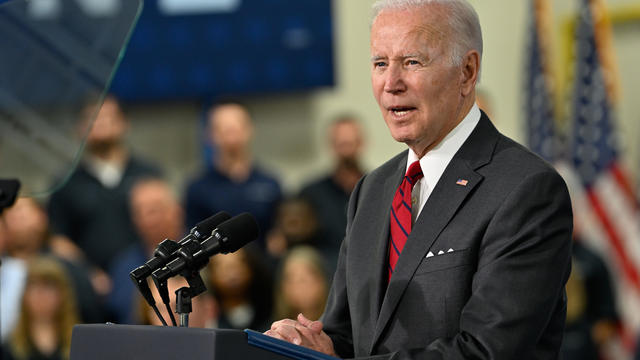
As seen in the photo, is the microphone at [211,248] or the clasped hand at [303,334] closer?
the microphone at [211,248]

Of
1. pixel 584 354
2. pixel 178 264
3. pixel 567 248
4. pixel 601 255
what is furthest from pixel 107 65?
pixel 601 255

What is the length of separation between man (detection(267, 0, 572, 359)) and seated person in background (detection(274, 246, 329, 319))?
267 cm

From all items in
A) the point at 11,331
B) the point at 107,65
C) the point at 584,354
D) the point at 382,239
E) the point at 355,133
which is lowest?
the point at 584,354

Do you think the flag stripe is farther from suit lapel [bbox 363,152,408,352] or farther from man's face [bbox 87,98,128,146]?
suit lapel [bbox 363,152,408,352]

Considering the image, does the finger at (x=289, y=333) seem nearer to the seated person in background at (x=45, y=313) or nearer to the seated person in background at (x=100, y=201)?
the seated person in background at (x=45, y=313)

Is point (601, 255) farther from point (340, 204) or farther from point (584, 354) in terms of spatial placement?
point (340, 204)

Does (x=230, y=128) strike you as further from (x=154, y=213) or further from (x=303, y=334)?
(x=303, y=334)

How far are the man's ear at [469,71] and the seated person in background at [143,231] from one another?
3.00 metres

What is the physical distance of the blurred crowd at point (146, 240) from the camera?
15.5ft

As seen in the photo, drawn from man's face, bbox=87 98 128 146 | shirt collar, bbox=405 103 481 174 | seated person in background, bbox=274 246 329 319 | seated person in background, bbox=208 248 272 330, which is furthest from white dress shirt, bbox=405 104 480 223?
man's face, bbox=87 98 128 146

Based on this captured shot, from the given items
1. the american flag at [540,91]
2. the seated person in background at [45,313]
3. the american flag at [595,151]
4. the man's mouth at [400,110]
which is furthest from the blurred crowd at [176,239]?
the man's mouth at [400,110]

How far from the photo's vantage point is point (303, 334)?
2.01m

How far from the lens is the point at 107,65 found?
2465 mm

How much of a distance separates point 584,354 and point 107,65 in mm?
4154
